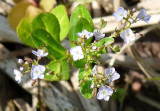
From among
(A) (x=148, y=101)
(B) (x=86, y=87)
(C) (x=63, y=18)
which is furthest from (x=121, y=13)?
(A) (x=148, y=101)

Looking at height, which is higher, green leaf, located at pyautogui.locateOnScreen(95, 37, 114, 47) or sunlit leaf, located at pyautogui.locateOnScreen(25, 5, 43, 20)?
sunlit leaf, located at pyautogui.locateOnScreen(25, 5, 43, 20)

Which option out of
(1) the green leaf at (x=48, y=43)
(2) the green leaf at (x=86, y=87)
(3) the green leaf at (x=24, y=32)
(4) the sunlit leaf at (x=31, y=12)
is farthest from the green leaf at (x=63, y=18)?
(2) the green leaf at (x=86, y=87)

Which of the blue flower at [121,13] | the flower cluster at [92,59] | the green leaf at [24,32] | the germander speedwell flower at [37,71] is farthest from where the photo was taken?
the green leaf at [24,32]

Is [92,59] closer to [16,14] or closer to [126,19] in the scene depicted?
[126,19]

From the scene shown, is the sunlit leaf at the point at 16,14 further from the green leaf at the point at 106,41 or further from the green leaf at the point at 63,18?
the green leaf at the point at 106,41

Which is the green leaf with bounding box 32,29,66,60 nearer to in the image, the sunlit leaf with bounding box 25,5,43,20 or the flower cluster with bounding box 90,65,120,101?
the flower cluster with bounding box 90,65,120,101

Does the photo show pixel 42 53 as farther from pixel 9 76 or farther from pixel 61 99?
pixel 9 76

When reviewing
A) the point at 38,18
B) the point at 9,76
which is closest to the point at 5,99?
the point at 9,76

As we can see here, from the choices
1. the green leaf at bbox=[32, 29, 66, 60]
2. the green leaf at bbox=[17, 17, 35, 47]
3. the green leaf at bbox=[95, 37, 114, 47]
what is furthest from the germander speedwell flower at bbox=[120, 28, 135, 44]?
the green leaf at bbox=[17, 17, 35, 47]
